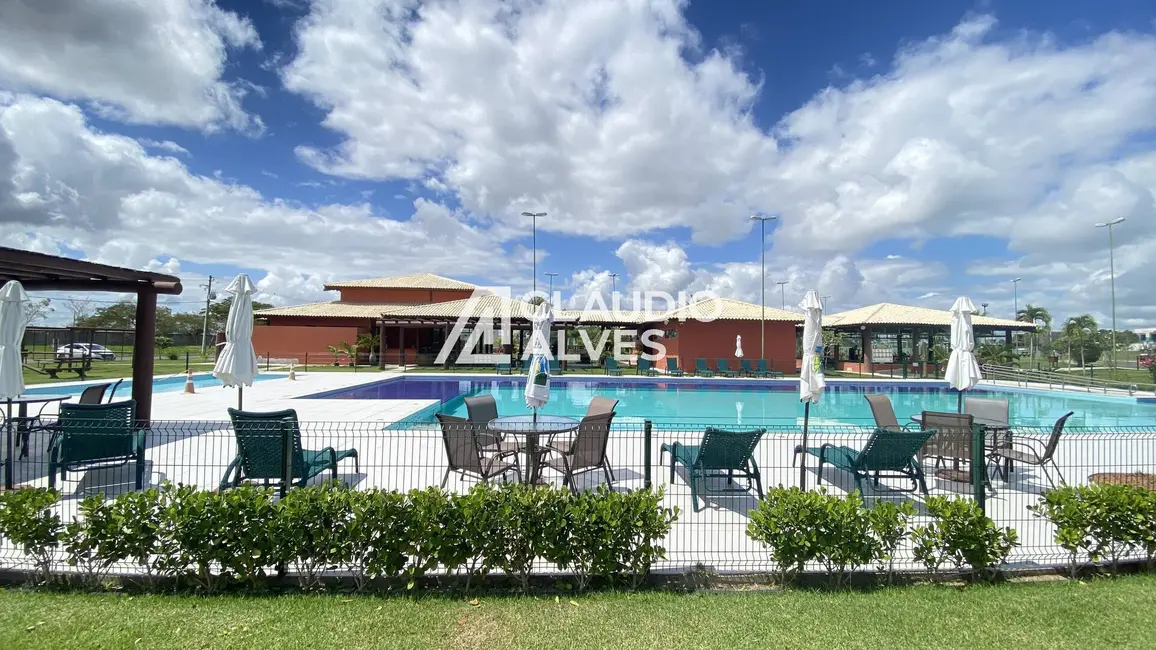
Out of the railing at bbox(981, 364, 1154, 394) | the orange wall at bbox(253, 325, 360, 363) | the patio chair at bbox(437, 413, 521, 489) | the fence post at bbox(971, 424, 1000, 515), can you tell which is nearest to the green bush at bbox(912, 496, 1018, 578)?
the fence post at bbox(971, 424, 1000, 515)

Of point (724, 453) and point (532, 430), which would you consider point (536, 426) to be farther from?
point (724, 453)

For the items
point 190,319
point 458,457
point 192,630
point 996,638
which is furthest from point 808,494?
point 190,319

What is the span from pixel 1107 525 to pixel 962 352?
4.40 m

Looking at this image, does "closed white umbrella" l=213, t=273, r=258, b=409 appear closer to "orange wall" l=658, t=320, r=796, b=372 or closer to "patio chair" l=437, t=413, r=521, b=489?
"patio chair" l=437, t=413, r=521, b=489

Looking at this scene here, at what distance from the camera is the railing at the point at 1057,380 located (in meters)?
18.7

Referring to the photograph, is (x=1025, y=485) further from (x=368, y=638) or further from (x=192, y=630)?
(x=192, y=630)

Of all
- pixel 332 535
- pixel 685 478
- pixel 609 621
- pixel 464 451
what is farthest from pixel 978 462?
pixel 332 535

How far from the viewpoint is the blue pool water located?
13619 millimetres

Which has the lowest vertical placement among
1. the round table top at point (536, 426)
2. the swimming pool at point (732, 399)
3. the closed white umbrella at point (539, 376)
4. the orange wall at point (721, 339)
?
the swimming pool at point (732, 399)

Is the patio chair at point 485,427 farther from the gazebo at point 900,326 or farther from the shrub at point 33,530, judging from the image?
the gazebo at point 900,326

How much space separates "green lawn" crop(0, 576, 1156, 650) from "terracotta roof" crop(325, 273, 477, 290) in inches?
1229

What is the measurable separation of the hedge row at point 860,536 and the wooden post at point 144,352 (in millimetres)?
9114

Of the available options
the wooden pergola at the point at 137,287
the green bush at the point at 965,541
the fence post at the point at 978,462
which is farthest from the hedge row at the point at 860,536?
the wooden pergola at the point at 137,287

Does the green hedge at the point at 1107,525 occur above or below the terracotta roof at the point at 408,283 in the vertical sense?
below
